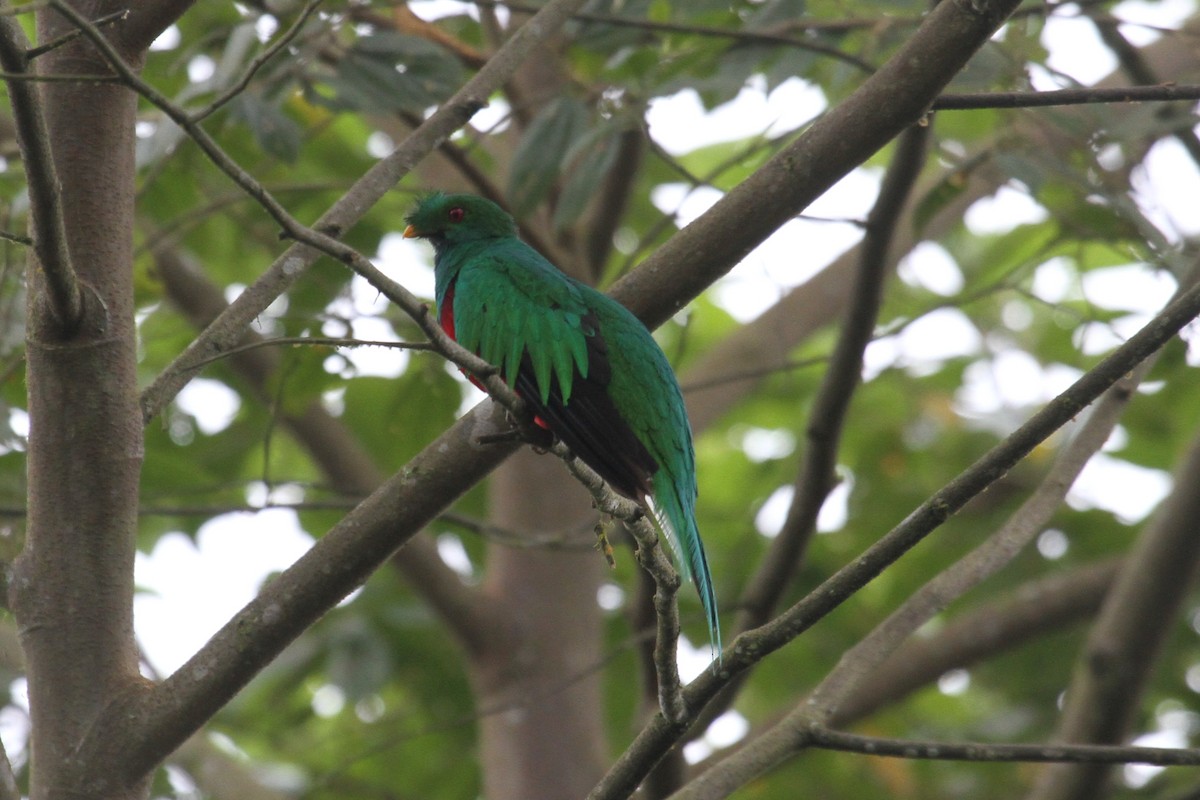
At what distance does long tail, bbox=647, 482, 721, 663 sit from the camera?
10.2ft

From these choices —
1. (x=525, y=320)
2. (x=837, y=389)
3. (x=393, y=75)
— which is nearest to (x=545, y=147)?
(x=393, y=75)

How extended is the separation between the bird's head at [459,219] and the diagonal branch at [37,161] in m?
2.36

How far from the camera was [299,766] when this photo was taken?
717 centimetres

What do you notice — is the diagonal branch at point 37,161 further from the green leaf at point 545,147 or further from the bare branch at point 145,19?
the green leaf at point 545,147

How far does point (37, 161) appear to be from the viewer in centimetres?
229

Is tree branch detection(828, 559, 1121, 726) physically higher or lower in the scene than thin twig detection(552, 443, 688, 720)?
higher

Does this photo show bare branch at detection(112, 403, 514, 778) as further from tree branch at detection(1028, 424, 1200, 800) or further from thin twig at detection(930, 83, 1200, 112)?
tree branch at detection(1028, 424, 1200, 800)

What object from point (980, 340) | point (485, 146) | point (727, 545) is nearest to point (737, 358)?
point (727, 545)

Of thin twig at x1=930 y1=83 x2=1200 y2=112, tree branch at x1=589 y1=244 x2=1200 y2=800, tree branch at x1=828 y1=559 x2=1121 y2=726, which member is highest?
tree branch at x1=828 y1=559 x2=1121 y2=726

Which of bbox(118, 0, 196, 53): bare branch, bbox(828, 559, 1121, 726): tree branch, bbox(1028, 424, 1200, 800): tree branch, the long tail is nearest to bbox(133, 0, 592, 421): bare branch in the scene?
bbox(118, 0, 196, 53): bare branch

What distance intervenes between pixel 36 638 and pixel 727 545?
438 cm

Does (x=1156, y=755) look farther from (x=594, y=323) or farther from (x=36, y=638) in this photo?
(x=36, y=638)

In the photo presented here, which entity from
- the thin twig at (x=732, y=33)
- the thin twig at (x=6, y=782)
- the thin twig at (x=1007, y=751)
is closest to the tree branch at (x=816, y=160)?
the thin twig at (x=1007, y=751)

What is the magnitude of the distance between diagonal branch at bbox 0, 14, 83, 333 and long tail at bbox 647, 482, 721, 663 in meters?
1.52
